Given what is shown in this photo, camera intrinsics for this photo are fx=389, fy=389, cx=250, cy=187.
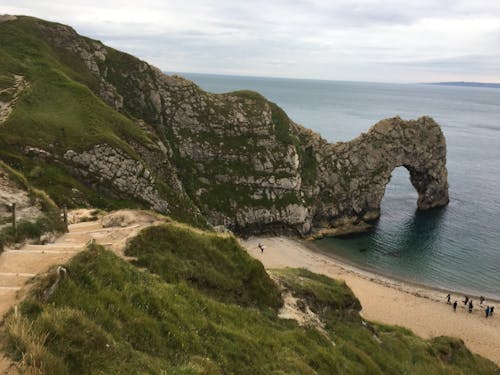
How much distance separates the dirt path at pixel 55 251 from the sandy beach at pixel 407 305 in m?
36.1

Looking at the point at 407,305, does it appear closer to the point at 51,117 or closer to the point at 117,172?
the point at 117,172

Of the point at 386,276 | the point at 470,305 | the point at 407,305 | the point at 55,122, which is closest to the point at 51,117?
the point at 55,122

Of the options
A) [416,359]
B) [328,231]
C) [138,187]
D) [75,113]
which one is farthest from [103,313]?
Result: [328,231]

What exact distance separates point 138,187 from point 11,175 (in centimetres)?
3154

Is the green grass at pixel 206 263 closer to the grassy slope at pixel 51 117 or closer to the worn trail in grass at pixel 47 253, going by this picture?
the worn trail in grass at pixel 47 253

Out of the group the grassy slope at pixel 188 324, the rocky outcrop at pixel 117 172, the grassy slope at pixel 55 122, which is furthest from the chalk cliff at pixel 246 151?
the grassy slope at pixel 188 324

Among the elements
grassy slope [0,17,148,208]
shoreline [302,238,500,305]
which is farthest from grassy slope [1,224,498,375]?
shoreline [302,238,500,305]

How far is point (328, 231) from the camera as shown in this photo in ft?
274

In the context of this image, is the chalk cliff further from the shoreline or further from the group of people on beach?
the group of people on beach

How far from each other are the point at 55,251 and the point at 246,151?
6791 centimetres

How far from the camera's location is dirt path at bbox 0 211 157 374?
1233 centimetres

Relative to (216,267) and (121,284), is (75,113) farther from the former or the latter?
(121,284)

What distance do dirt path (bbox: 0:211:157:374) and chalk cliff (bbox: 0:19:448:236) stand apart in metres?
39.1

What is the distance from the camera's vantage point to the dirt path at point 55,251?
40.4 ft
